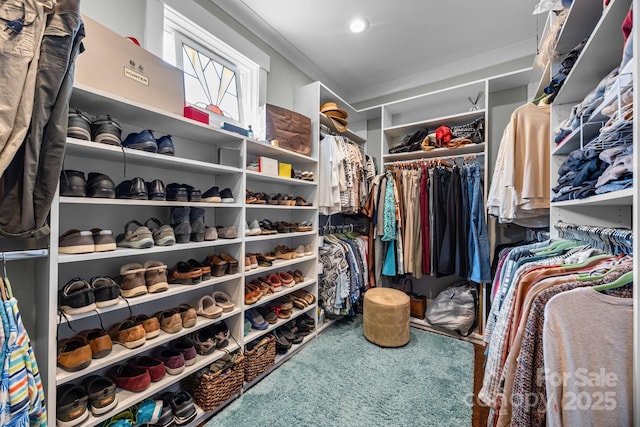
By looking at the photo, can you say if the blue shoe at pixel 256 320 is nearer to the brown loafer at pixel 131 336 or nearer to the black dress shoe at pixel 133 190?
the brown loafer at pixel 131 336

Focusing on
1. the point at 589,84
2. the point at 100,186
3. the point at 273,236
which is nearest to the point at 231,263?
the point at 273,236

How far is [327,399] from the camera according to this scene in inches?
62.8

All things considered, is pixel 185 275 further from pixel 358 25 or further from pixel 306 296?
pixel 358 25

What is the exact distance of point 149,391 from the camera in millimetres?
1254

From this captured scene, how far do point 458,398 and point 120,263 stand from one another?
6.81 ft

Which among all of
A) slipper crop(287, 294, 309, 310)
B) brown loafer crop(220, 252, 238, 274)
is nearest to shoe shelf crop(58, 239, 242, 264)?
brown loafer crop(220, 252, 238, 274)

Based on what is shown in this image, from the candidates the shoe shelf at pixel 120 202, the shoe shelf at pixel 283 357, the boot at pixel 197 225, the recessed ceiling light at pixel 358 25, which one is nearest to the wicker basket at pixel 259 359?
the shoe shelf at pixel 283 357

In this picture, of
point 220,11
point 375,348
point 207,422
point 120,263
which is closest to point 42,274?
point 120,263

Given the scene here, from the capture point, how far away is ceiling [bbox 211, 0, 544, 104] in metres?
1.93

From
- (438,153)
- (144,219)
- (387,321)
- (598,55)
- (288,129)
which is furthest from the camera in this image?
(438,153)

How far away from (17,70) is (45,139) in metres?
0.21

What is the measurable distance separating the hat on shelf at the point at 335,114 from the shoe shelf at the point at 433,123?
0.55 metres

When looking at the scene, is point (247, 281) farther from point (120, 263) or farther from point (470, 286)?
point (470, 286)

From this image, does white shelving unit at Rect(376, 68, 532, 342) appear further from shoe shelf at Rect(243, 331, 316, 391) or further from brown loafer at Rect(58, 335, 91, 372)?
brown loafer at Rect(58, 335, 91, 372)
